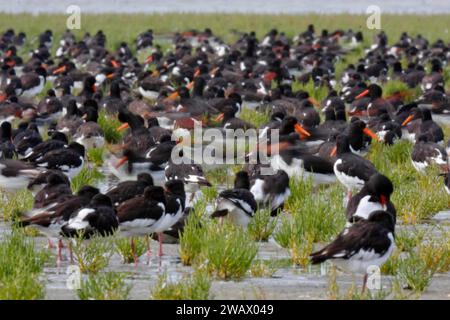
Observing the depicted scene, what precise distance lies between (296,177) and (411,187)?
1.67m

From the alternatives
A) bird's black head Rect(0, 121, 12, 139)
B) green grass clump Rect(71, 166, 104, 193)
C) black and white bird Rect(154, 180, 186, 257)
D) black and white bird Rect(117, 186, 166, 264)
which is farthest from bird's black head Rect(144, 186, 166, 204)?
bird's black head Rect(0, 121, 12, 139)

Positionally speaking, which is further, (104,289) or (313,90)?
(313,90)

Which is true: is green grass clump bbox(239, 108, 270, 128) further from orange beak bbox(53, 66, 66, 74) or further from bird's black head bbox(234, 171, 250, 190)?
orange beak bbox(53, 66, 66, 74)

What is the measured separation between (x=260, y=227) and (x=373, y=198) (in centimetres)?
149

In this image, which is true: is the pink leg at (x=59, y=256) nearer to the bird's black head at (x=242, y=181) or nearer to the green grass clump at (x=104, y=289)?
the green grass clump at (x=104, y=289)

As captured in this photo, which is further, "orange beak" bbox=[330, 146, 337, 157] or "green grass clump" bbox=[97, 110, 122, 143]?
"green grass clump" bbox=[97, 110, 122, 143]

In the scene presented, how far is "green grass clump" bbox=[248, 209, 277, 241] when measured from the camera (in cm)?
1256

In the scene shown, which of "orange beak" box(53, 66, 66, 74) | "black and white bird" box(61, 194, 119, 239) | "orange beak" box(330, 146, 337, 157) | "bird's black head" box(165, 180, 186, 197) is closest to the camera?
"black and white bird" box(61, 194, 119, 239)

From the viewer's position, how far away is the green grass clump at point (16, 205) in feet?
43.2

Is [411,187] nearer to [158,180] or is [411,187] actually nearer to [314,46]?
[158,180]

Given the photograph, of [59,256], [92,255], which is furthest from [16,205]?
[92,255]

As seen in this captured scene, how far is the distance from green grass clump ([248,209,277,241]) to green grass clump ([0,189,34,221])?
2.78m

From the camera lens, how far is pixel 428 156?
1694cm

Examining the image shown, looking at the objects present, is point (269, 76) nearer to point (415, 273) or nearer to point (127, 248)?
point (127, 248)
